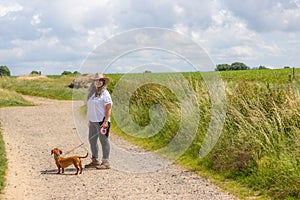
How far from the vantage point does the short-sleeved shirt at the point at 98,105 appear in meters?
10.2

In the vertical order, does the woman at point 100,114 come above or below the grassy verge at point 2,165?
above

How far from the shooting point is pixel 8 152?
12.3m

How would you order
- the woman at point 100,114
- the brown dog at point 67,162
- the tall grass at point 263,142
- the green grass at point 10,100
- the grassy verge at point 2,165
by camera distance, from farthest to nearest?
the green grass at point 10,100, the woman at point 100,114, the brown dog at point 67,162, the grassy verge at point 2,165, the tall grass at point 263,142

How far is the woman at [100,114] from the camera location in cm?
1014

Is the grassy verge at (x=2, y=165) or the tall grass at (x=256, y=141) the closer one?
the tall grass at (x=256, y=141)

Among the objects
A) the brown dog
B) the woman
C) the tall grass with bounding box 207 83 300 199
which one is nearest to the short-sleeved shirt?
the woman

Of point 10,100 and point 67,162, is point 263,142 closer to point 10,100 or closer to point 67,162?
point 67,162

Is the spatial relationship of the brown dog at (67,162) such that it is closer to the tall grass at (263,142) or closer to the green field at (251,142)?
the green field at (251,142)

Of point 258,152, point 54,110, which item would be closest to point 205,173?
point 258,152

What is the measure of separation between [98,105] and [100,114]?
206 mm

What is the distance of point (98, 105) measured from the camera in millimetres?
10203

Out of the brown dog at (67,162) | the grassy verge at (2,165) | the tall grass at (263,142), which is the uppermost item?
the tall grass at (263,142)

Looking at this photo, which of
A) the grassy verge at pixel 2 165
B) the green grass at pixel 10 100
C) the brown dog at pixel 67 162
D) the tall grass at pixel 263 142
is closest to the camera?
the tall grass at pixel 263 142

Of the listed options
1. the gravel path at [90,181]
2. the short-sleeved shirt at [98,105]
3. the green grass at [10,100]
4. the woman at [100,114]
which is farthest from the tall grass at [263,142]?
the green grass at [10,100]
